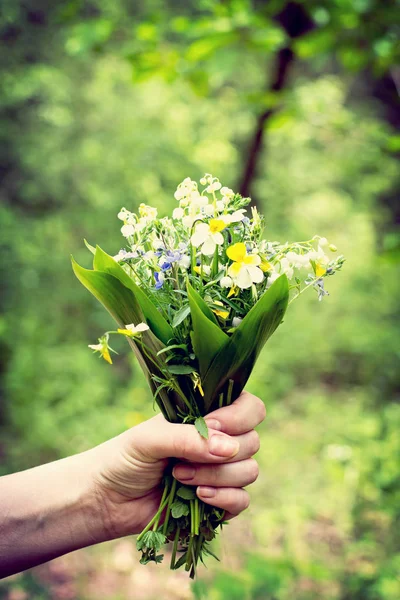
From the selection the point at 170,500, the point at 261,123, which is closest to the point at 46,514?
the point at 170,500

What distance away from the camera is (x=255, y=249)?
39.8 inches

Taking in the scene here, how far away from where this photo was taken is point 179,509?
43.5 inches

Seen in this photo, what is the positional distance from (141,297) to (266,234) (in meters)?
4.39

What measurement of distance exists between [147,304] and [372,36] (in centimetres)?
170

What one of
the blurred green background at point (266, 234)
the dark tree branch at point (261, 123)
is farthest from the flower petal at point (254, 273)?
the dark tree branch at point (261, 123)

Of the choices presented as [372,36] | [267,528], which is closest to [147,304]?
[372,36]

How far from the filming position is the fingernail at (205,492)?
1.11 meters

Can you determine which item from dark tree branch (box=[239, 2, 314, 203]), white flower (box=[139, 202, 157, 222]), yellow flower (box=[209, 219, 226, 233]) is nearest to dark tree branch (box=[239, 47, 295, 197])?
dark tree branch (box=[239, 2, 314, 203])

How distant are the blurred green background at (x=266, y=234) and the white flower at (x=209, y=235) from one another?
108 cm

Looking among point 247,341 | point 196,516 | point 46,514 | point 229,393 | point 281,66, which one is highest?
point 281,66

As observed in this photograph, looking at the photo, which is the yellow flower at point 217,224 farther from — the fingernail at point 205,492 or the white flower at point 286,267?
the fingernail at point 205,492

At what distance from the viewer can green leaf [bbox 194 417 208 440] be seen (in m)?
1.03

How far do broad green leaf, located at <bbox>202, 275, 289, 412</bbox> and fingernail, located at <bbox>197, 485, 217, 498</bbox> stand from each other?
0.61 ft

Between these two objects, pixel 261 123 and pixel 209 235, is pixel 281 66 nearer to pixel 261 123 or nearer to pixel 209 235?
pixel 261 123
